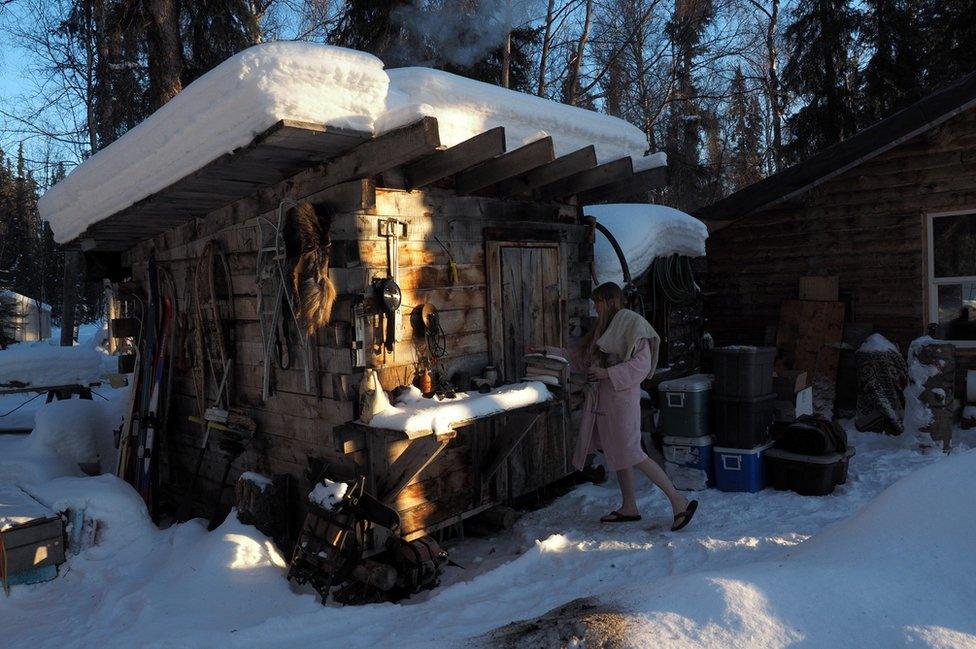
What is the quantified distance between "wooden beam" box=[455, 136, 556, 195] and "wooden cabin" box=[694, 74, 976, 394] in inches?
232

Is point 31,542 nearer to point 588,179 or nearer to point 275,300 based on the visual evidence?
point 275,300

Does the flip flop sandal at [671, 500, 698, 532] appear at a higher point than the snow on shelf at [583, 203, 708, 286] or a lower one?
lower

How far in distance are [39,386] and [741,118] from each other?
2279 cm

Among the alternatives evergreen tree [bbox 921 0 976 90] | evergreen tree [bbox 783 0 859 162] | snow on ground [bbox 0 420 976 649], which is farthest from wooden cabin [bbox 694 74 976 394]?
evergreen tree [bbox 783 0 859 162]

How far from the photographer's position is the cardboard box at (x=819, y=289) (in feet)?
32.4

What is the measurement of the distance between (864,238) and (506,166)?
665 cm

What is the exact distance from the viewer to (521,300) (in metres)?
6.40

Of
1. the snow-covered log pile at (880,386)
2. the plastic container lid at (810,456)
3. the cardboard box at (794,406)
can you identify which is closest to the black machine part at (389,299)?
the plastic container lid at (810,456)

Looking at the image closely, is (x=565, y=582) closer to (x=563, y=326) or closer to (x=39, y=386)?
(x=563, y=326)

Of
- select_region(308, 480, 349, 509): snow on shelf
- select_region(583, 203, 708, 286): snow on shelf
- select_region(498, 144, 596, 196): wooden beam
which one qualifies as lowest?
select_region(308, 480, 349, 509): snow on shelf

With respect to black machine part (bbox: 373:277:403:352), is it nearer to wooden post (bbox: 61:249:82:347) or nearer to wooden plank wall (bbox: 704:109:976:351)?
wooden plank wall (bbox: 704:109:976:351)

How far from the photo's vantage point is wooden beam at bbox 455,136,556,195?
5.17 meters

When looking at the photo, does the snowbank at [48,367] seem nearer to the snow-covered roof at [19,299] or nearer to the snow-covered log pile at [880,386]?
the snow-covered log pile at [880,386]

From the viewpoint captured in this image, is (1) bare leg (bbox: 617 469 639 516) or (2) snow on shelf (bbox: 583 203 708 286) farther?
(2) snow on shelf (bbox: 583 203 708 286)
